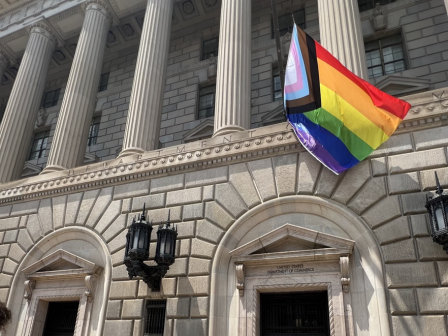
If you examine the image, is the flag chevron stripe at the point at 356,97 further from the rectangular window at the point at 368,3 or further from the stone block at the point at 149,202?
the rectangular window at the point at 368,3

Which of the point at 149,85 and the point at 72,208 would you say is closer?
the point at 72,208

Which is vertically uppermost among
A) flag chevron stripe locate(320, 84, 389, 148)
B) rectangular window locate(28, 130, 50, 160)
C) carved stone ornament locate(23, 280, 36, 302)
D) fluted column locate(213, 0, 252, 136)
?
rectangular window locate(28, 130, 50, 160)

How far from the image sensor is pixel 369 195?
1118cm

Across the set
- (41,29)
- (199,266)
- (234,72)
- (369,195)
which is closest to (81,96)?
(41,29)

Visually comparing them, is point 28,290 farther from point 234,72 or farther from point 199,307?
point 234,72

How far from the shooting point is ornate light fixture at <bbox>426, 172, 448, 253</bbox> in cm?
917

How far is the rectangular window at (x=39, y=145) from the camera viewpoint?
1034 inches

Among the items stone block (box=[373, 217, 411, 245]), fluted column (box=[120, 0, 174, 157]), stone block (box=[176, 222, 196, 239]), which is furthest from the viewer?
fluted column (box=[120, 0, 174, 157])

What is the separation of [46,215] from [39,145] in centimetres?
1206

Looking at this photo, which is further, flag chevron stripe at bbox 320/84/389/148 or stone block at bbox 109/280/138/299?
stone block at bbox 109/280/138/299

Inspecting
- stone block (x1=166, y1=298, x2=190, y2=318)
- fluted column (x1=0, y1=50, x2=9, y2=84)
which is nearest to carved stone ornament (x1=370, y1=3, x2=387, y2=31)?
stone block (x1=166, y1=298, x2=190, y2=318)

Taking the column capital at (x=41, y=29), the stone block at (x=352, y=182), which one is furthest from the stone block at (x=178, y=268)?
the column capital at (x=41, y=29)

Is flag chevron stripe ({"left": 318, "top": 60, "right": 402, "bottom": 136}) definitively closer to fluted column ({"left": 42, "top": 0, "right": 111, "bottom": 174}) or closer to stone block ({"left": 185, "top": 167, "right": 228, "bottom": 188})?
stone block ({"left": 185, "top": 167, "right": 228, "bottom": 188})

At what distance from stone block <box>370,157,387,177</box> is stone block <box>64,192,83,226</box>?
1052 centimetres
